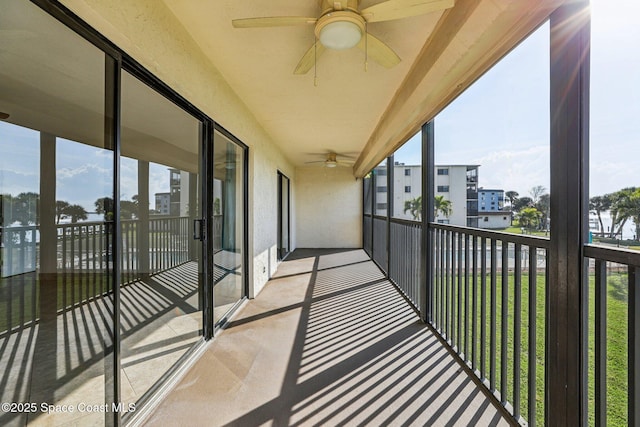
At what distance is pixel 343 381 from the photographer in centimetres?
208

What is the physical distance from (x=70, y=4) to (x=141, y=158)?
2.65 feet

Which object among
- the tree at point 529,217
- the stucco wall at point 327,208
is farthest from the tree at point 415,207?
the stucco wall at point 327,208

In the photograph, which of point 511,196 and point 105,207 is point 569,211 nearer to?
point 511,196

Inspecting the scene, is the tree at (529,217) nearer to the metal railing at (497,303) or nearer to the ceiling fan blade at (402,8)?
the metal railing at (497,303)

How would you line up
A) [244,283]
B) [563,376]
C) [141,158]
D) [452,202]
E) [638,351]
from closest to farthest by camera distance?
[638,351], [563,376], [141,158], [452,202], [244,283]

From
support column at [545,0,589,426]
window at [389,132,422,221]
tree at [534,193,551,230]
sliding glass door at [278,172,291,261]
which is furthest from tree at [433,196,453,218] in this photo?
sliding glass door at [278,172,291,261]

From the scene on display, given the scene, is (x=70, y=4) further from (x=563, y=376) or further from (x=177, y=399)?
(x=563, y=376)

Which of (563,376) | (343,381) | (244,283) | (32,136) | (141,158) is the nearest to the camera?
(32,136)

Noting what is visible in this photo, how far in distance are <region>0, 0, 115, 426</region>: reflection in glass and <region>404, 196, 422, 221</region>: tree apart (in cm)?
286

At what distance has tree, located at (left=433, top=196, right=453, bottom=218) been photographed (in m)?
2.78

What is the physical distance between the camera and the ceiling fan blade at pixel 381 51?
1.86m

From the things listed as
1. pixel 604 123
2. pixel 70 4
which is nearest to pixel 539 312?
pixel 604 123

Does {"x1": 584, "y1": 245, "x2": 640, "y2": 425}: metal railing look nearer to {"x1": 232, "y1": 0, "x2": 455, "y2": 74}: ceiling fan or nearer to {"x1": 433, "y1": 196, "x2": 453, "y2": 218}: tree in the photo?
{"x1": 232, "y1": 0, "x2": 455, "y2": 74}: ceiling fan

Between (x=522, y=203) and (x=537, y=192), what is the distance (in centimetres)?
15
